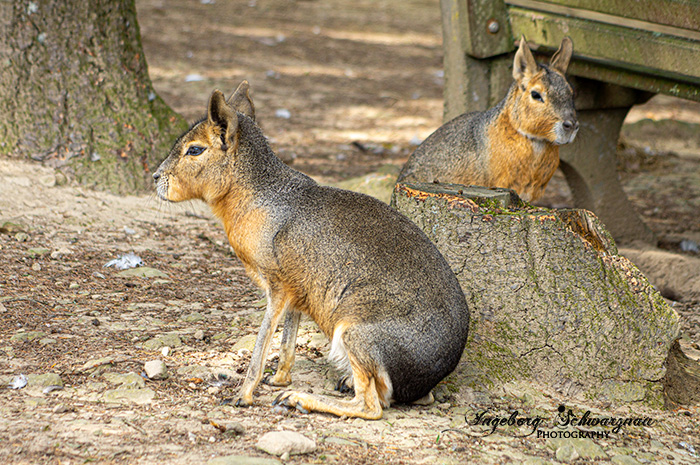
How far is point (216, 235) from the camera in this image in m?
5.84

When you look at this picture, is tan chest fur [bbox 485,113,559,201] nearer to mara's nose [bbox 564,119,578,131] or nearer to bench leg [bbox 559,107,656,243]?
mara's nose [bbox 564,119,578,131]

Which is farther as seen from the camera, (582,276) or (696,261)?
(696,261)

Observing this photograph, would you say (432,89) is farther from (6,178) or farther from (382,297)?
(382,297)

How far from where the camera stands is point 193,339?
4059 millimetres

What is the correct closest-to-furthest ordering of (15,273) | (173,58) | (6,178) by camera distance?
(15,273)
(6,178)
(173,58)

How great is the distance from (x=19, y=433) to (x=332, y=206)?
5.25 feet

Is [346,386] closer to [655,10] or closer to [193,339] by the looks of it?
[193,339]

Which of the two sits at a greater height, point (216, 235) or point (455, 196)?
point (455, 196)

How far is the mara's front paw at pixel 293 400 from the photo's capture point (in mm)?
3357

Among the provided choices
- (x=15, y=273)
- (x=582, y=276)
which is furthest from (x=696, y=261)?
(x=15, y=273)

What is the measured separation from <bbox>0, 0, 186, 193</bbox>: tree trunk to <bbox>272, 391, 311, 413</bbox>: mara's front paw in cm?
307

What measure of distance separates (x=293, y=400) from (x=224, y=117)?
1.31 m

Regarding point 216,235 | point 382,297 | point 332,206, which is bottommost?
point 216,235

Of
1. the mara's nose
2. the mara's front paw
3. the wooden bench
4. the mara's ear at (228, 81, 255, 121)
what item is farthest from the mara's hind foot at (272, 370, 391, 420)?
the wooden bench
